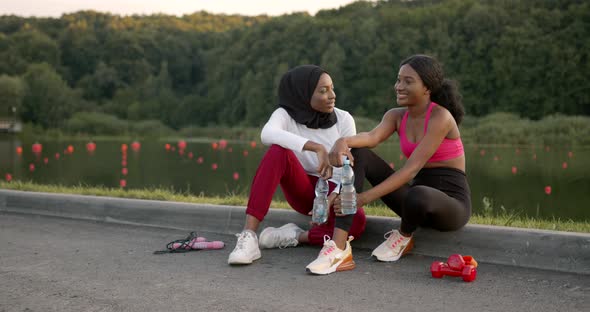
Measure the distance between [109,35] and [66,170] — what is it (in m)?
73.8

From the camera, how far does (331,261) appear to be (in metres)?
3.94

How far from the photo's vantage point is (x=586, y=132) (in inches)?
1485

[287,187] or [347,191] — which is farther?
[287,187]

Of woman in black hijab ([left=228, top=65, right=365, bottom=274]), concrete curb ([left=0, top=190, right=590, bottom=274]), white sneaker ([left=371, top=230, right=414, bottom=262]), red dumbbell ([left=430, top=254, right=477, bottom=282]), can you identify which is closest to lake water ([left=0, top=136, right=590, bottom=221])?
concrete curb ([left=0, top=190, right=590, bottom=274])

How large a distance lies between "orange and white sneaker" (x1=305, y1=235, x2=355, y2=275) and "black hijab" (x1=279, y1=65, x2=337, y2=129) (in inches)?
39.2

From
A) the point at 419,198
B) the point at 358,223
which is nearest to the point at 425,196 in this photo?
the point at 419,198

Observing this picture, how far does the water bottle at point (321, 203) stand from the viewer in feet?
14.4

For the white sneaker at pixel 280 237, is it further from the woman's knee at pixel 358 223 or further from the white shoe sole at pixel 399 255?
the white shoe sole at pixel 399 255

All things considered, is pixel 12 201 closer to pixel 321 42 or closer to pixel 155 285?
pixel 155 285

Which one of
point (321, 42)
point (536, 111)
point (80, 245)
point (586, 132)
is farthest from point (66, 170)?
point (321, 42)

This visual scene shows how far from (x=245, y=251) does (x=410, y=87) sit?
145 cm

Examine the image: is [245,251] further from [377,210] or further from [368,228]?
[377,210]

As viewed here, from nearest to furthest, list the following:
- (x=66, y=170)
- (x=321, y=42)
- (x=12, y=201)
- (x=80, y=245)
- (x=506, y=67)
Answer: (x=80, y=245) < (x=12, y=201) < (x=66, y=170) < (x=506, y=67) < (x=321, y=42)

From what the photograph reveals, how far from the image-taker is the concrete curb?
13.2ft
